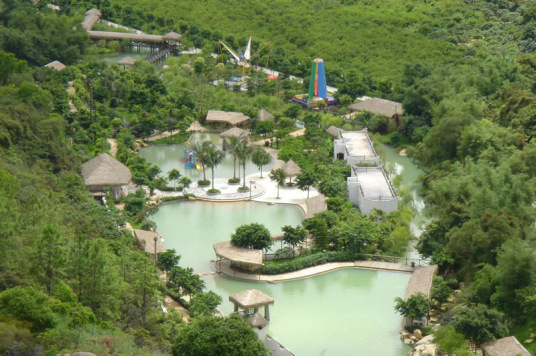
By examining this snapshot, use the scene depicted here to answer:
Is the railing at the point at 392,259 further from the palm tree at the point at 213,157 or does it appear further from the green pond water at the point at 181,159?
the green pond water at the point at 181,159

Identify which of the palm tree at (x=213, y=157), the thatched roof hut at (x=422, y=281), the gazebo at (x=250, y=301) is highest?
the palm tree at (x=213, y=157)

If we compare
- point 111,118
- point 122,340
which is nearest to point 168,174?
point 111,118

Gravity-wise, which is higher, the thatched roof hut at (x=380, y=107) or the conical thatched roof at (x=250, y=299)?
the thatched roof hut at (x=380, y=107)

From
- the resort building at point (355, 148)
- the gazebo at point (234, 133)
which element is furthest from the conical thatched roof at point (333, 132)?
the gazebo at point (234, 133)

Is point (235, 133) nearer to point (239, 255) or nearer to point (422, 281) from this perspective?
point (239, 255)

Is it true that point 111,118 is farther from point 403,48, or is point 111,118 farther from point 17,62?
point 403,48
